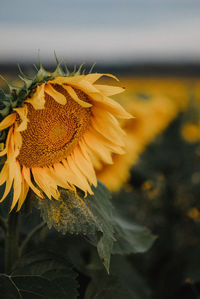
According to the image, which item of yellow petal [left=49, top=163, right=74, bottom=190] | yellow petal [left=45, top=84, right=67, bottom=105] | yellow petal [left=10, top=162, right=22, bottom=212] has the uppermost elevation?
yellow petal [left=45, top=84, right=67, bottom=105]

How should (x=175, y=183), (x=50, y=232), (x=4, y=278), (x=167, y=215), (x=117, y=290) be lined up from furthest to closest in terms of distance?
(x=175, y=183) < (x=167, y=215) < (x=50, y=232) < (x=117, y=290) < (x=4, y=278)

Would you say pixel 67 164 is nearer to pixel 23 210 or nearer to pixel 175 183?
pixel 23 210


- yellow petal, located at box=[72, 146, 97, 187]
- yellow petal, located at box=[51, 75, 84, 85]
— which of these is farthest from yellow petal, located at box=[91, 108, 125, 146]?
yellow petal, located at box=[51, 75, 84, 85]

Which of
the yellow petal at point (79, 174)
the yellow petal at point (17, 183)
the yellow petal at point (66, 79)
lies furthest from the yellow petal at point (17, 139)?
the yellow petal at point (79, 174)

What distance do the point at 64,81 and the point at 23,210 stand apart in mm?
559

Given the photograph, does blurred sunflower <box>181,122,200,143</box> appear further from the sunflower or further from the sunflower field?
the sunflower

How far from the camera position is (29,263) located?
1.64 meters

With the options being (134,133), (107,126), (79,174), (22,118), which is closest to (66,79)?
(22,118)

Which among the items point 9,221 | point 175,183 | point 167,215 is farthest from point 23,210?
point 175,183

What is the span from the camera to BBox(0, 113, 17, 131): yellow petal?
1.32m

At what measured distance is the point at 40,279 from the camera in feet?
5.13

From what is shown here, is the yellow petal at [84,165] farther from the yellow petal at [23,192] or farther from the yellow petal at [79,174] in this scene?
the yellow petal at [23,192]

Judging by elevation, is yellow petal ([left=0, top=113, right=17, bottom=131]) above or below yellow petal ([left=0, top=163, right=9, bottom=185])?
above

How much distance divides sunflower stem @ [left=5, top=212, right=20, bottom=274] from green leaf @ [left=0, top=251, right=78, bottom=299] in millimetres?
103
